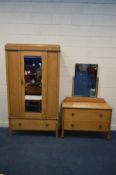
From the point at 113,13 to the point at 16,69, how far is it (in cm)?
196

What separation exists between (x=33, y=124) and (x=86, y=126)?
93 cm

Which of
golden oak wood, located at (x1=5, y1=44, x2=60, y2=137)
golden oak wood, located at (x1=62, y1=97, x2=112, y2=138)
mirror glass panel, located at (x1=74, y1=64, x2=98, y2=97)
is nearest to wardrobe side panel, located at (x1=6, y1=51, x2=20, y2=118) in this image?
golden oak wood, located at (x1=5, y1=44, x2=60, y2=137)

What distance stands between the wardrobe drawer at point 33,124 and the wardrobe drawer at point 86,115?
271 millimetres

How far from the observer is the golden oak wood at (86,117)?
346cm

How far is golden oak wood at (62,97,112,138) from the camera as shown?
346 centimetres

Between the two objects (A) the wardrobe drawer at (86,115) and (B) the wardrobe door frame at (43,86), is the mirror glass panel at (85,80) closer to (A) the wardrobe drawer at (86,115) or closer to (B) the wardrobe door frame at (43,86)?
(A) the wardrobe drawer at (86,115)

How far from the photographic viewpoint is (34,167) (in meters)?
2.74

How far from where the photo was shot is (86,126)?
353 cm

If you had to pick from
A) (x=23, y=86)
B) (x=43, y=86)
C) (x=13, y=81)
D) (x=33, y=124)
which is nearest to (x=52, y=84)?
(x=43, y=86)

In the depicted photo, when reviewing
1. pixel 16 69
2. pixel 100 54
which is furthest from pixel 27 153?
pixel 100 54

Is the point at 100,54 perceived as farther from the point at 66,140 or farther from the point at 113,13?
the point at 66,140

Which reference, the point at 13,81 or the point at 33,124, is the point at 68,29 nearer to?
the point at 13,81

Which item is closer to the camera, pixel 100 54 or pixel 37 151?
pixel 37 151

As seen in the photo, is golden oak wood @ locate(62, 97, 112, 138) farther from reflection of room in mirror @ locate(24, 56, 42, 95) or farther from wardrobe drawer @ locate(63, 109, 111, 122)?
reflection of room in mirror @ locate(24, 56, 42, 95)
